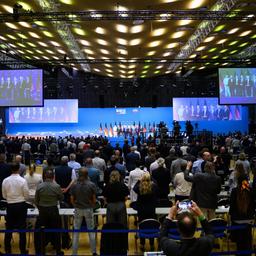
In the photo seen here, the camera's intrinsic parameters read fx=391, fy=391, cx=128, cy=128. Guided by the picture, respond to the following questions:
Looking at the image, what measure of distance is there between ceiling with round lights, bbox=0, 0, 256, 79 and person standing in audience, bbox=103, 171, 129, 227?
8084 millimetres

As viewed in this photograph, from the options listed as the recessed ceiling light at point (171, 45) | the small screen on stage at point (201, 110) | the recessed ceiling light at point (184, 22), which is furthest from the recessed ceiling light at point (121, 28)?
the small screen on stage at point (201, 110)

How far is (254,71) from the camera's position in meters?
16.6

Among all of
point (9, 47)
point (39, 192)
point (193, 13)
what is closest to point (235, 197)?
point (39, 192)

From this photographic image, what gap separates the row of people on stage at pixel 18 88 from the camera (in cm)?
1595

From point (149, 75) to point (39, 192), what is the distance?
27.4m

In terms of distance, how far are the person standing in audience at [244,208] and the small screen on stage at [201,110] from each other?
2237 cm

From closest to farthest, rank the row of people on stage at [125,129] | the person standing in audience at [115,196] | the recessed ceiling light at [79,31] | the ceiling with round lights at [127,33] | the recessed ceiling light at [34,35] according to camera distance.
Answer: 1. the person standing in audience at [115,196]
2. the ceiling with round lights at [127,33]
3. the recessed ceiling light at [79,31]
4. the recessed ceiling light at [34,35]
5. the row of people on stage at [125,129]

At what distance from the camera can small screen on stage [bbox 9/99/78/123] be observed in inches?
1128

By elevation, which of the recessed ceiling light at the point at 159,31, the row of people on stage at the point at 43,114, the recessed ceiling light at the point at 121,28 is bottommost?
the row of people on stage at the point at 43,114

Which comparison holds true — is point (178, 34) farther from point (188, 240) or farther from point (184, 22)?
point (188, 240)

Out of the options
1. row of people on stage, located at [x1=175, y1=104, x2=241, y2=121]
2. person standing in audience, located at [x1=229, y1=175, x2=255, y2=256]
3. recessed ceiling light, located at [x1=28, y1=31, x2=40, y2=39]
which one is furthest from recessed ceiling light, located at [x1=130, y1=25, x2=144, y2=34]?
row of people on stage, located at [x1=175, y1=104, x2=241, y2=121]

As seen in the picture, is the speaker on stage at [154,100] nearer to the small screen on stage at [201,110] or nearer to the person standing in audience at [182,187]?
the small screen on stage at [201,110]

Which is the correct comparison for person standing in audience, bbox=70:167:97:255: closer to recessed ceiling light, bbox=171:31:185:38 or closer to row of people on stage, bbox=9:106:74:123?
recessed ceiling light, bbox=171:31:185:38

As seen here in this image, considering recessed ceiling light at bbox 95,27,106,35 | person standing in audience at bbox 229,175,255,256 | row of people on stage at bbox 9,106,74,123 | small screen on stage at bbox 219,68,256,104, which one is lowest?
person standing in audience at bbox 229,175,255,256
